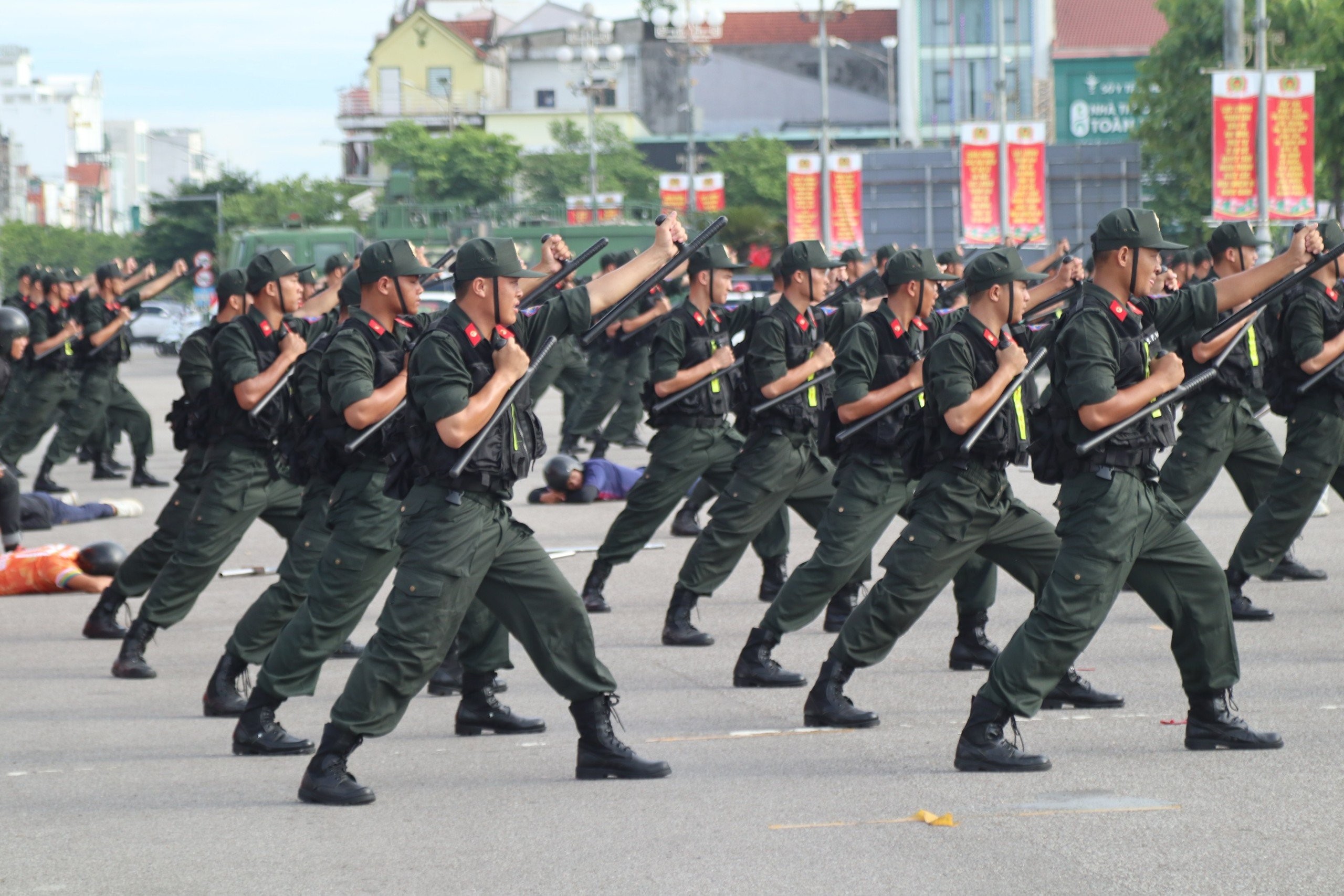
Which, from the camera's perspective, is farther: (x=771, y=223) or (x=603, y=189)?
(x=603, y=189)

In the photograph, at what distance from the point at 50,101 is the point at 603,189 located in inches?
3846

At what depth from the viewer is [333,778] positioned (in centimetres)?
601

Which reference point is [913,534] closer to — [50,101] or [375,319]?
[375,319]

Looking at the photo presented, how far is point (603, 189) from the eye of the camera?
64938mm

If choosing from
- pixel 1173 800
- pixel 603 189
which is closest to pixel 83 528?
pixel 1173 800

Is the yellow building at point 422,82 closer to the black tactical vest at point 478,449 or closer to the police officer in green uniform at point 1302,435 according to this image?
the police officer in green uniform at point 1302,435

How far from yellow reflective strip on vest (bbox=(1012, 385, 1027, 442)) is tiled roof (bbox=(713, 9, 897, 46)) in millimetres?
80528

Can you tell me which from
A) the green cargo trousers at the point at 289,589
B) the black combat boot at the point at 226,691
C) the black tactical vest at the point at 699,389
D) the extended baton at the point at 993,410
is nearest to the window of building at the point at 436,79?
the black tactical vest at the point at 699,389

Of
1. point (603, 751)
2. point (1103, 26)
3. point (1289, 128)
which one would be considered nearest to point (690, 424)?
point (603, 751)

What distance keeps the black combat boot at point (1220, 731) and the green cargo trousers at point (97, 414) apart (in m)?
11.5

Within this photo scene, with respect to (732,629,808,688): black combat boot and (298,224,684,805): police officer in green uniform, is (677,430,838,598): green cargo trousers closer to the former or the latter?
(732,629,808,688): black combat boot

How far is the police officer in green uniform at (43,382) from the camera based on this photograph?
51.9ft

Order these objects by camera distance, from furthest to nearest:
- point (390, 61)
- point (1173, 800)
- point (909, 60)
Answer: point (390, 61)
point (909, 60)
point (1173, 800)

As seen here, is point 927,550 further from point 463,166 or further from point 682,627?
point 463,166
